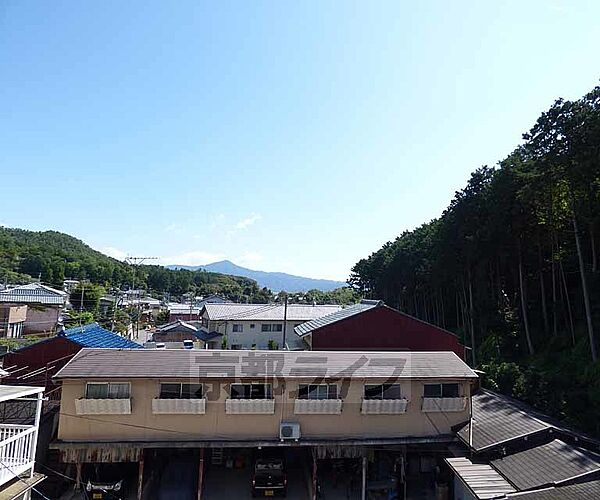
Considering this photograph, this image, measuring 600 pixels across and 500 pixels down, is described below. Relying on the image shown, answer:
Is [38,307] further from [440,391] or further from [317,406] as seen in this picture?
[440,391]

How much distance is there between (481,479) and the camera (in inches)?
334

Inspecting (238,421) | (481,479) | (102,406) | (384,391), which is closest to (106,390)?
(102,406)

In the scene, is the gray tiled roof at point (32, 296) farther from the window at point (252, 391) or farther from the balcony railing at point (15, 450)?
the balcony railing at point (15, 450)

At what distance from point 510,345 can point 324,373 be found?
1950 centimetres

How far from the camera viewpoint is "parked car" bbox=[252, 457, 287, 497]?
34.8 ft

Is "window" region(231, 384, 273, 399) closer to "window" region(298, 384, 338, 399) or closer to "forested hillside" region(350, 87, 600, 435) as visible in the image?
"window" region(298, 384, 338, 399)

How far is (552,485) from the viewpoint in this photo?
7652 mm

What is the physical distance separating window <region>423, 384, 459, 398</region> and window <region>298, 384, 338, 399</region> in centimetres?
256

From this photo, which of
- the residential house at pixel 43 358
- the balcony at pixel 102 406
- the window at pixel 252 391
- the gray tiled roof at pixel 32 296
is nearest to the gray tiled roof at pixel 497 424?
the window at pixel 252 391

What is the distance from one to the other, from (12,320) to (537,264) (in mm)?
36791

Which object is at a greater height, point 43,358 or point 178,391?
point 43,358

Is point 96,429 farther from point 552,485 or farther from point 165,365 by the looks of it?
point 552,485

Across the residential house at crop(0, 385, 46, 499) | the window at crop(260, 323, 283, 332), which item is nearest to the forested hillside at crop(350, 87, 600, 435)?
the window at crop(260, 323, 283, 332)

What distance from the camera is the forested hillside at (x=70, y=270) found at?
208ft
